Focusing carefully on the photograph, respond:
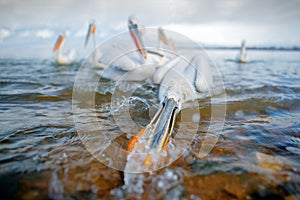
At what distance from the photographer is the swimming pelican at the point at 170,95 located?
160 centimetres

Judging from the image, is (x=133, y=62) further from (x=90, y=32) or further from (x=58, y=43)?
(x=58, y=43)

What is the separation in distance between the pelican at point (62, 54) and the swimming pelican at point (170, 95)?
5407 mm

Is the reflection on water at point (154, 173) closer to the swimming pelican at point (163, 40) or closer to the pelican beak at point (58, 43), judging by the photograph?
the swimming pelican at point (163, 40)

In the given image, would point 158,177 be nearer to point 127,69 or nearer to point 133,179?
point 133,179

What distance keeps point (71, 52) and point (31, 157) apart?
7.69 meters

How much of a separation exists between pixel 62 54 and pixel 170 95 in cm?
713

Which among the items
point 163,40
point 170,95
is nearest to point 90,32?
point 163,40

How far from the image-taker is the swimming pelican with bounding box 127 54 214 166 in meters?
1.60

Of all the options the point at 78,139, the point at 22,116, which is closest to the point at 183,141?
the point at 78,139

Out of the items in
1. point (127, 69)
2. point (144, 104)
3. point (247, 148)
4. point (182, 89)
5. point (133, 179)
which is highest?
point (127, 69)

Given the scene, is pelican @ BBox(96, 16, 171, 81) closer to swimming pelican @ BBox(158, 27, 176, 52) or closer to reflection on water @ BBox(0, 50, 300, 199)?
reflection on water @ BBox(0, 50, 300, 199)

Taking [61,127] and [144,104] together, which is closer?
[61,127]

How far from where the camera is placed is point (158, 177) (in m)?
1.35

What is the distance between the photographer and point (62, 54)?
815 cm
